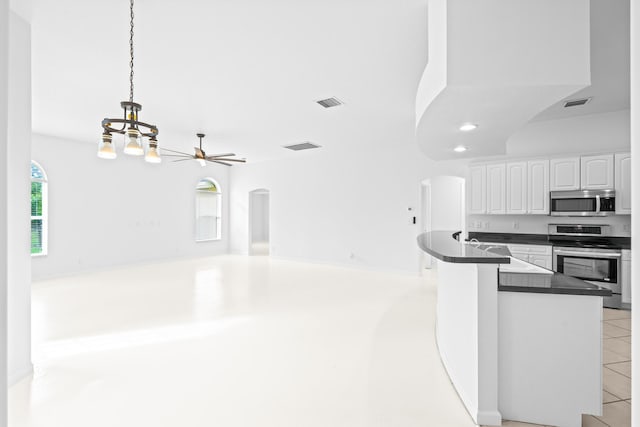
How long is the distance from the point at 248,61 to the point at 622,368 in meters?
4.52

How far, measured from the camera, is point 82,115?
17.1 feet

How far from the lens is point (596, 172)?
478 cm

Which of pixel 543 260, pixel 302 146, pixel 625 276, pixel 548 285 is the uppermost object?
pixel 302 146

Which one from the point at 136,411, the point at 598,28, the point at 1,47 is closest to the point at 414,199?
the point at 598,28

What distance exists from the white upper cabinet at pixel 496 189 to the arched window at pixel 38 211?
8452 mm

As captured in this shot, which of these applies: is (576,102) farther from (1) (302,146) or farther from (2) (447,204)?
(1) (302,146)

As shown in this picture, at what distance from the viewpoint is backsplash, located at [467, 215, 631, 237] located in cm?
490

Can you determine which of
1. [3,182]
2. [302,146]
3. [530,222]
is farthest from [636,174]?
[302,146]

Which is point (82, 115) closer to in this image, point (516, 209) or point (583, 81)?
point (583, 81)

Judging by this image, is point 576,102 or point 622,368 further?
point 576,102

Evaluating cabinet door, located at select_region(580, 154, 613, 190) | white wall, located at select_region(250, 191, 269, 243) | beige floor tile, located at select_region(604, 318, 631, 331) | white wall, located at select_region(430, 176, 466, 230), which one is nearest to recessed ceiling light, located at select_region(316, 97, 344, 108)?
cabinet door, located at select_region(580, 154, 613, 190)

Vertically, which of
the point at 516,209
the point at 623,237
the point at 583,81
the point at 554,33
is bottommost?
the point at 623,237

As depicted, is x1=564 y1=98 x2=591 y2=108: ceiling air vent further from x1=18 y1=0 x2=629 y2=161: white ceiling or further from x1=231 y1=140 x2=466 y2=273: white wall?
x1=231 y1=140 x2=466 y2=273: white wall

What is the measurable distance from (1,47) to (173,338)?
3.37 metres
